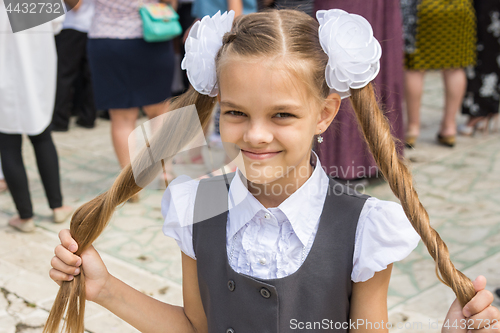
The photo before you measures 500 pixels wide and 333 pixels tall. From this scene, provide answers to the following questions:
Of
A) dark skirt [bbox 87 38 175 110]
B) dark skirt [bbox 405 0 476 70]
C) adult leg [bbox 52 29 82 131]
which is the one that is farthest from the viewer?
adult leg [bbox 52 29 82 131]

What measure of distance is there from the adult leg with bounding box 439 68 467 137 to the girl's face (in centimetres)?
330

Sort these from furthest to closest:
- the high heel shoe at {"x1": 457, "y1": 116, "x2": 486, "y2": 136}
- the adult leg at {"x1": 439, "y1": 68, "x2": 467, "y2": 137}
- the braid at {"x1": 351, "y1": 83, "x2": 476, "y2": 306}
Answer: the high heel shoe at {"x1": 457, "y1": 116, "x2": 486, "y2": 136} < the adult leg at {"x1": 439, "y1": 68, "x2": 467, "y2": 137} < the braid at {"x1": 351, "y1": 83, "x2": 476, "y2": 306}

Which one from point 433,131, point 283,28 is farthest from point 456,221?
point 283,28

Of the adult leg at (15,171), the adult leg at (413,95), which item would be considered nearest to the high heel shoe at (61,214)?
Result: the adult leg at (15,171)

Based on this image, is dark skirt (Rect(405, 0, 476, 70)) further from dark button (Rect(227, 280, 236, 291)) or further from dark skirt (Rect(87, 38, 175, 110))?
dark button (Rect(227, 280, 236, 291))

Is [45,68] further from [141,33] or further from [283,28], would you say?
[283,28]

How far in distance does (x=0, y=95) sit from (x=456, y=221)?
2585 mm

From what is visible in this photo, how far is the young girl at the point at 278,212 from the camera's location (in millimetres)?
1119

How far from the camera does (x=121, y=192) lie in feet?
4.14

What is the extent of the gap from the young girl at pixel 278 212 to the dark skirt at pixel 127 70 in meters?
1.97

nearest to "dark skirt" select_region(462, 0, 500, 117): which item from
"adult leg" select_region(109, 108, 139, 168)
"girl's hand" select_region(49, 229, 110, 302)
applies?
"adult leg" select_region(109, 108, 139, 168)

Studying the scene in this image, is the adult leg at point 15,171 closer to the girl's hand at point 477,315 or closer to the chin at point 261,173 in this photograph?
the chin at point 261,173

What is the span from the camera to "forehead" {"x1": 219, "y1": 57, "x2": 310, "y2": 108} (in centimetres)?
110

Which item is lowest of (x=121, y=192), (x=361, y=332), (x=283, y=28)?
(x=361, y=332)
